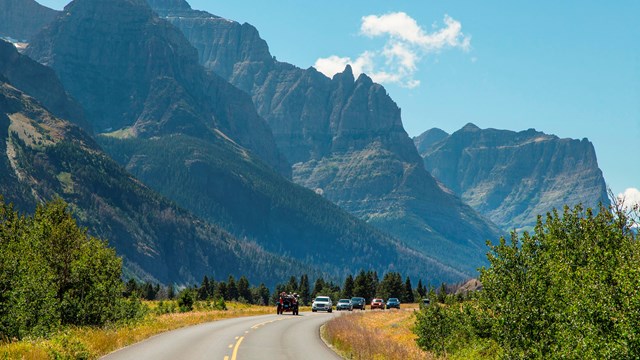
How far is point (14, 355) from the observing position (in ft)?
71.6

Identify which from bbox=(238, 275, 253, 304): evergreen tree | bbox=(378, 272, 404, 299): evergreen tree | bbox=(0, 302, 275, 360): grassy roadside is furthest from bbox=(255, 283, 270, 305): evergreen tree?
bbox=(0, 302, 275, 360): grassy roadside

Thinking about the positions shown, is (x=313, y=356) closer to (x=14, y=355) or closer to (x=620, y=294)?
(x=14, y=355)

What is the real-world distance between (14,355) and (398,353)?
14.9m

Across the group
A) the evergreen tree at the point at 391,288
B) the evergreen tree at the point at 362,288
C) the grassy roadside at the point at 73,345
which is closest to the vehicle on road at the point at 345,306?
the grassy roadside at the point at 73,345

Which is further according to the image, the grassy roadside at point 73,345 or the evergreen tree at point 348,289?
the evergreen tree at point 348,289

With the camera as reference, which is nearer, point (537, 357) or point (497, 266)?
point (537, 357)

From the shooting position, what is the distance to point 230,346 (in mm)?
33094

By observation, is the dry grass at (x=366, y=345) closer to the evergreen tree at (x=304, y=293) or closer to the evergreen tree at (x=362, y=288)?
the evergreen tree at (x=362, y=288)

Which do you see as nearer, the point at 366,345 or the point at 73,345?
the point at 73,345

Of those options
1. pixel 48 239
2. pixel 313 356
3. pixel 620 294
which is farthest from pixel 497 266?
pixel 48 239

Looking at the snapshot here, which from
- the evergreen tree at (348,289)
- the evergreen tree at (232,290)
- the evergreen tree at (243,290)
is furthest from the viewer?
the evergreen tree at (243,290)

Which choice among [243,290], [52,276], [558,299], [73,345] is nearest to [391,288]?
[243,290]

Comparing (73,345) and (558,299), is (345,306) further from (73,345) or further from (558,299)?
(558,299)

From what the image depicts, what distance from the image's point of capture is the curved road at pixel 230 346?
28.7m
